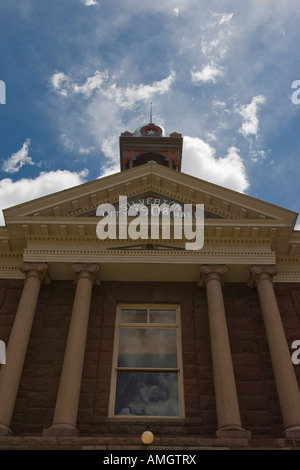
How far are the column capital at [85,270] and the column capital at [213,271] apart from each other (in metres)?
2.95

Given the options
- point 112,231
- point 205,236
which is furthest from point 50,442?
point 205,236

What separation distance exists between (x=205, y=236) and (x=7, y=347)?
236 inches

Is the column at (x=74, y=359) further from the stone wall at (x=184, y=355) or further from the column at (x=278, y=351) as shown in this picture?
the column at (x=278, y=351)

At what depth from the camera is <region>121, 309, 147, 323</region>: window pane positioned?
1186 cm

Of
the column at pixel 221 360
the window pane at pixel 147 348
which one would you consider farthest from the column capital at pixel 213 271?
the window pane at pixel 147 348

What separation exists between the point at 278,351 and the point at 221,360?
1.37 meters

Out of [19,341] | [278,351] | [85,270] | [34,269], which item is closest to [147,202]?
[85,270]

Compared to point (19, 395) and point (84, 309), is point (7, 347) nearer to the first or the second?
point (19, 395)

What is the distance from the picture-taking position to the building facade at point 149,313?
9.73 m

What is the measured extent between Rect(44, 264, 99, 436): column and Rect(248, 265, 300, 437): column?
4.46 meters

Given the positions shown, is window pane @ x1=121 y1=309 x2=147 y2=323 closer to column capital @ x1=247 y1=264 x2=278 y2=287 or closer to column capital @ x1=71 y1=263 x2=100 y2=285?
column capital @ x1=71 y1=263 x2=100 y2=285

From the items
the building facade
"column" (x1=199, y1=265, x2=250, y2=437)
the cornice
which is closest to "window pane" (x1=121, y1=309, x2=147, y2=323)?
the building facade

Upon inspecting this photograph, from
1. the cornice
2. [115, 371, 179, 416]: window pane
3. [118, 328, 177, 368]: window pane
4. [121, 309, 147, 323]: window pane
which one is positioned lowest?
[115, 371, 179, 416]: window pane
